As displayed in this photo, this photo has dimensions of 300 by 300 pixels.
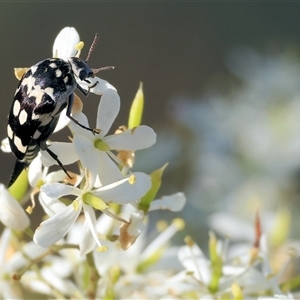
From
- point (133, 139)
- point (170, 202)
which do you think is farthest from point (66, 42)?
point (170, 202)

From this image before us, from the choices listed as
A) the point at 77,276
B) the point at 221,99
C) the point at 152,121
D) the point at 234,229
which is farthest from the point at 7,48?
the point at 77,276

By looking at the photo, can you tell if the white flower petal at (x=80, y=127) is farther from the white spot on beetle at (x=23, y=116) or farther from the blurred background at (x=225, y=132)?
the blurred background at (x=225, y=132)

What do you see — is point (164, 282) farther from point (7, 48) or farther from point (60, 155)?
point (7, 48)

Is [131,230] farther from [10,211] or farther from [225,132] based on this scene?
[225,132]

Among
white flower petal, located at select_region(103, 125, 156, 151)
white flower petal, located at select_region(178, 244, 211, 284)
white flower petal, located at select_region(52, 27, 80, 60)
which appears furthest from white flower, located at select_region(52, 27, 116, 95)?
white flower petal, located at select_region(178, 244, 211, 284)

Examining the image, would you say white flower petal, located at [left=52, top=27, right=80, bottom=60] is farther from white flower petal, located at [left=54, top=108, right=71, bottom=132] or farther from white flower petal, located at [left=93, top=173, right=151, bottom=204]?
white flower petal, located at [left=93, top=173, right=151, bottom=204]

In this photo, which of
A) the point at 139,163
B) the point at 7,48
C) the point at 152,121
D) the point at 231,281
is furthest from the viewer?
the point at 7,48
